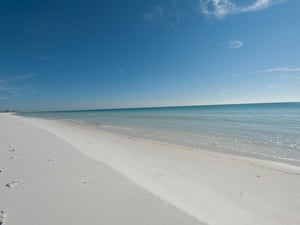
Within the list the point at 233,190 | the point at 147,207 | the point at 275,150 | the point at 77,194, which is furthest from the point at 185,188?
the point at 275,150

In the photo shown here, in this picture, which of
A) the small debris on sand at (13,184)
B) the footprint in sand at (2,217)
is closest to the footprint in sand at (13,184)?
the small debris on sand at (13,184)

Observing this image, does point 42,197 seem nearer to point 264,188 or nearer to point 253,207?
point 253,207

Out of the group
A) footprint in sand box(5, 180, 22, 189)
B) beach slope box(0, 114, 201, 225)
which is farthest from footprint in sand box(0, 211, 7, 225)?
footprint in sand box(5, 180, 22, 189)

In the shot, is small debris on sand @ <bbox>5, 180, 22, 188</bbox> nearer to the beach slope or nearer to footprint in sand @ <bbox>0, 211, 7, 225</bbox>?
the beach slope

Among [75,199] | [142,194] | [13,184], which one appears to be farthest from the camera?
[13,184]

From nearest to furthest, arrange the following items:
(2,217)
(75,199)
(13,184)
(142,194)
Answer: (2,217) < (75,199) < (142,194) < (13,184)

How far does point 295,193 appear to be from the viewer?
12.6 ft

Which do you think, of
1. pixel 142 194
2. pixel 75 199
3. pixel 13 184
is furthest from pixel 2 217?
pixel 142 194

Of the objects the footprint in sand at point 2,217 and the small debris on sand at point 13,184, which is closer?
the footprint in sand at point 2,217

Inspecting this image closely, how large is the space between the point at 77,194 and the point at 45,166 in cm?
206

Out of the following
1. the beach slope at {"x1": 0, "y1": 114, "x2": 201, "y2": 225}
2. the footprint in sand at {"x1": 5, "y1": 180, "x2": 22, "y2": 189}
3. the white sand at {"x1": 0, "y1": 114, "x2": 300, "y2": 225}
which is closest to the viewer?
the beach slope at {"x1": 0, "y1": 114, "x2": 201, "y2": 225}

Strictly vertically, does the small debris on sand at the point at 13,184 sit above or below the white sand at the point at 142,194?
above

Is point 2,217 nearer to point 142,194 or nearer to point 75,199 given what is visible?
point 75,199

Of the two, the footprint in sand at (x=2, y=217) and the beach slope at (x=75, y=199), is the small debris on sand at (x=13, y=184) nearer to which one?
the beach slope at (x=75, y=199)
